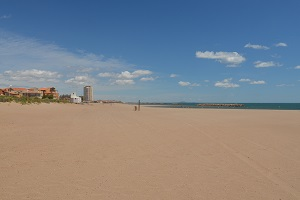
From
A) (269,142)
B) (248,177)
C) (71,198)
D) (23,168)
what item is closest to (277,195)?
(248,177)

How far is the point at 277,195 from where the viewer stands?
5.44 m

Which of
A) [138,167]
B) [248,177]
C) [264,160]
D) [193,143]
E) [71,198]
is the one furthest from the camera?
[193,143]

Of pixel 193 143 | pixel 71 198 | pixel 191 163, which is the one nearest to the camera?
pixel 71 198

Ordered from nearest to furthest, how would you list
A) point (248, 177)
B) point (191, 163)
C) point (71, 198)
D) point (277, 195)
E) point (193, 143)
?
point (71, 198), point (277, 195), point (248, 177), point (191, 163), point (193, 143)

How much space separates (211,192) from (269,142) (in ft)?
25.1

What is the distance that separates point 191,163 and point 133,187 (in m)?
2.68

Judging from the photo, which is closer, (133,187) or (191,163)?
(133,187)

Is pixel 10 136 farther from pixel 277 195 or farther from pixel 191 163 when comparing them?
pixel 277 195

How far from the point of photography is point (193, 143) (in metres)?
11.3

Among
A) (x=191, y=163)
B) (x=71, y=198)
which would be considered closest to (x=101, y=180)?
(x=71, y=198)

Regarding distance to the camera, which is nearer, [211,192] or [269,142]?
[211,192]

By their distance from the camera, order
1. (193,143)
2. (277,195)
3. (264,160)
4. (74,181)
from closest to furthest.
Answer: (277,195)
(74,181)
(264,160)
(193,143)

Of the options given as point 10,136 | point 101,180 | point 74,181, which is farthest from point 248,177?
point 10,136

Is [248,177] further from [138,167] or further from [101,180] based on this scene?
[101,180]
